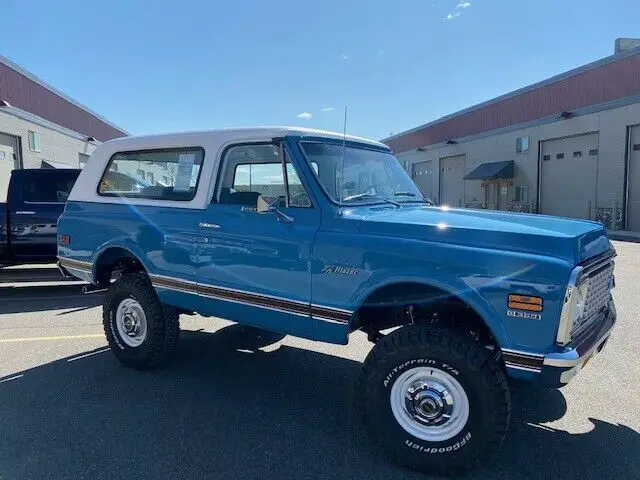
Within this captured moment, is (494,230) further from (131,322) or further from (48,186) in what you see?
(48,186)

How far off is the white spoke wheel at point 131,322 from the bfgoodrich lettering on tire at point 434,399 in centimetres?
246

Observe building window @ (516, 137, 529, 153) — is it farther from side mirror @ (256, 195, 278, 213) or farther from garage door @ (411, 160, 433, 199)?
side mirror @ (256, 195, 278, 213)

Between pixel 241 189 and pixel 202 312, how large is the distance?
1126 mm

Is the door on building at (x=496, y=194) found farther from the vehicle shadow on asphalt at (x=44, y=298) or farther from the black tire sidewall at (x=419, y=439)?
the black tire sidewall at (x=419, y=439)

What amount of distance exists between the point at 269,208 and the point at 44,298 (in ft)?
20.3

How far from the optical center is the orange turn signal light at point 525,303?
2650 millimetres

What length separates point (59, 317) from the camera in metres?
6.67

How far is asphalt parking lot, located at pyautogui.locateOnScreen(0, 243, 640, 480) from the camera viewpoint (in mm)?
3010

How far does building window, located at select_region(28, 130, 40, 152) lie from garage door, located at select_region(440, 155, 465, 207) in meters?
24.9

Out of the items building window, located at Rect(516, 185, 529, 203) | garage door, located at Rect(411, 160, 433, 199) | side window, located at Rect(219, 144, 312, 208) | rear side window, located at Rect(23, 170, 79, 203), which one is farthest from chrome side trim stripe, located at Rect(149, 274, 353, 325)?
garage door, located at Rect(411, 160, 433, 199)

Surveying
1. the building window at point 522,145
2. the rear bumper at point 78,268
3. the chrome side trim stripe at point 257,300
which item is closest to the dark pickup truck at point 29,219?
the rear bumper at point 78,268

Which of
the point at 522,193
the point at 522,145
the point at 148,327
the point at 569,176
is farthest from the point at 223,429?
the point at 522,145

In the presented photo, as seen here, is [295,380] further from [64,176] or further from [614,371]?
[64,176]

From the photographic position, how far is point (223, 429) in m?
3.48
